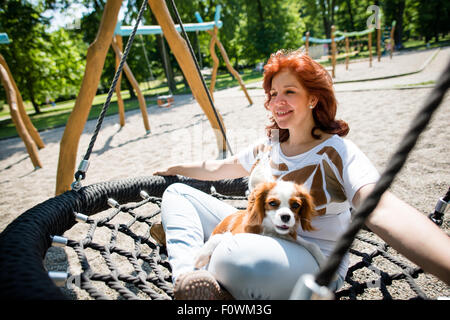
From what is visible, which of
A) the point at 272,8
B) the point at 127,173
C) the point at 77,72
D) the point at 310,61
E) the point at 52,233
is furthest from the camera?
the point at 272,8

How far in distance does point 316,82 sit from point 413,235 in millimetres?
705

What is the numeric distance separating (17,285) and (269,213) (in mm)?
809

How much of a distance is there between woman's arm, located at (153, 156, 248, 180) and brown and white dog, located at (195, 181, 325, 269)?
1.97ft

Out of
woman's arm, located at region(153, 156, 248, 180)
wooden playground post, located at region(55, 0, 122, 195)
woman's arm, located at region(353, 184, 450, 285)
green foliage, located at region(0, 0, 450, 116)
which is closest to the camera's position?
woman's arm, located at region(353, 184, 450, 285)

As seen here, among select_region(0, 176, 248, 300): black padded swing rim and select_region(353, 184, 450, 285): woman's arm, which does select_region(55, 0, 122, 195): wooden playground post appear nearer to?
select_region(0, 176, 248, 300): black padded swing rim

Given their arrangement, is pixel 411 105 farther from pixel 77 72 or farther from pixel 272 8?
pixel 272 8

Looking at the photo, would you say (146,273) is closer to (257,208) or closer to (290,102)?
(257,208)

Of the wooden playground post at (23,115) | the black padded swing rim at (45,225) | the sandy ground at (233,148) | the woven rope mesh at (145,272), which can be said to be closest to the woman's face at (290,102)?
the woven rope mesh at (145,272)

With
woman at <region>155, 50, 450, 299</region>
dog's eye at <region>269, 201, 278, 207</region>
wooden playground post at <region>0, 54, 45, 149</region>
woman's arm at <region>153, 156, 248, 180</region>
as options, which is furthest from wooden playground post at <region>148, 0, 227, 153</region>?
wooden playground post at <region>0, 54, 45, 149</region>

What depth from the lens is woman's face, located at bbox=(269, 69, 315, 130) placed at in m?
1.13

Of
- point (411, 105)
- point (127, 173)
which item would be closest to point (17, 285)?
point (127, 173)

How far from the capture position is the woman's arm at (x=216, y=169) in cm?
163

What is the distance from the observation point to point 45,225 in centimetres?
129

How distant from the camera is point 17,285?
714mm
